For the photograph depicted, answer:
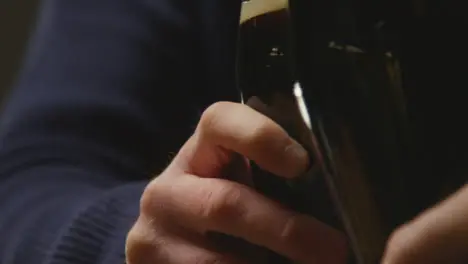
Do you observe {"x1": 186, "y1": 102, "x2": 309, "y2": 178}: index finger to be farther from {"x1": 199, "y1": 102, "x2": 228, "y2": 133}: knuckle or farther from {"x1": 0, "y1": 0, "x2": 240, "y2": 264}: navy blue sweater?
{"x1": 0, "y1": 0, "x2": 240, "y2": 264}: navy blue sweater

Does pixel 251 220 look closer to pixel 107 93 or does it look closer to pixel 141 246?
pixel 141 246

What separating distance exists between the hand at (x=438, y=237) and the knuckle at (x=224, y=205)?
0.08 m

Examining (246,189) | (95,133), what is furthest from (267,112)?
(95,133)

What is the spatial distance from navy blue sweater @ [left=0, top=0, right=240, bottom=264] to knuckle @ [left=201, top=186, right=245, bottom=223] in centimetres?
24

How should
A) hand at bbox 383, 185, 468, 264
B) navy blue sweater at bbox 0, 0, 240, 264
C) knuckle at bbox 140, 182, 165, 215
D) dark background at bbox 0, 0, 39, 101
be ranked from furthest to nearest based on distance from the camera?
dark background at bbox 0, 0, 39, 101 < navy blue sweater at bbox 0, 0, 240, 264 < knuckle at bbox 140, 182, 165, 215 < hand at bbox 383, 185, 468, 264

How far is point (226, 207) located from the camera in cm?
34

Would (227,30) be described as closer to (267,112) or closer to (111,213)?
(111,213)

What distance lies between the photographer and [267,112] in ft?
1.07

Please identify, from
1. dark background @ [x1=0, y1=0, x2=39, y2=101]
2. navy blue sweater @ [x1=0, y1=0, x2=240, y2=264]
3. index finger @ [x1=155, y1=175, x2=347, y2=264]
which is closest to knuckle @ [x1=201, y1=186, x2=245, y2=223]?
index finger @ [x1=155, y1=175, x2=347, y2=264]

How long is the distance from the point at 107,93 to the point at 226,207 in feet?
1.26

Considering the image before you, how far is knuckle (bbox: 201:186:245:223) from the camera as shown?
34cm

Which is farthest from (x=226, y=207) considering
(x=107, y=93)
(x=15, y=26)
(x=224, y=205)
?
(x=15, y=26)

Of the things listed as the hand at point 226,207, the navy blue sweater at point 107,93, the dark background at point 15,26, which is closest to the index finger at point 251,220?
the hand at point 226,207

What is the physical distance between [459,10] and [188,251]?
156 mm
